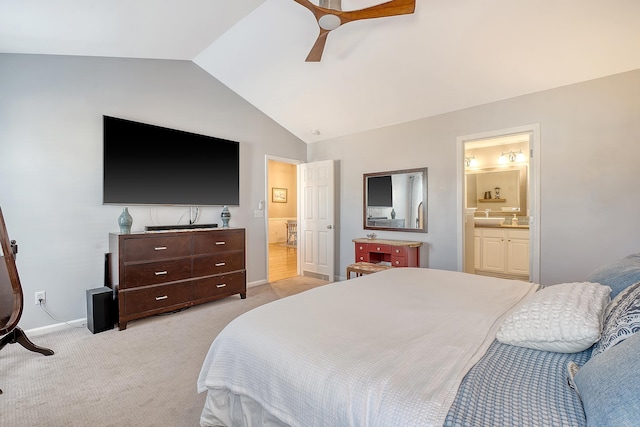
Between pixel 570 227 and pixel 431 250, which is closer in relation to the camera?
pixel 570 227

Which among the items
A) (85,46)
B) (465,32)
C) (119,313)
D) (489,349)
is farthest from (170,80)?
(489,349)

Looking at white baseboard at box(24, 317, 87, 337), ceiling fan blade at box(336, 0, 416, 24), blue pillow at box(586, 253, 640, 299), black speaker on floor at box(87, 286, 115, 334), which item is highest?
ceiling fan blade at box(336, 0, 416, 24)

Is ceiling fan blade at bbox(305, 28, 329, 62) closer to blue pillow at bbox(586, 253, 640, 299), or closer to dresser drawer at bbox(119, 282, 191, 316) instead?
blue pillow at bbox(586, 253, 640, 299)

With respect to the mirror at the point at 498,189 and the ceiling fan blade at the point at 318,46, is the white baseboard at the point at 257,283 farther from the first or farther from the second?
the mirror at the point at 498,189

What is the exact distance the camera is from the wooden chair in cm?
197

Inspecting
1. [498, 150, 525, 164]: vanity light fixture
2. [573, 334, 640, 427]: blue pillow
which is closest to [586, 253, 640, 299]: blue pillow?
[573, 334, 640, 427]: blue pillow

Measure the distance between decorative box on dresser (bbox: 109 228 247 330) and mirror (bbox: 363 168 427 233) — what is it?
1.99m

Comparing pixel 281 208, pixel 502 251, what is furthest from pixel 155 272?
pixel 281 208

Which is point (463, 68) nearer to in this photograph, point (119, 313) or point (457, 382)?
point (457, 382)

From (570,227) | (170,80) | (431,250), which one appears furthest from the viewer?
(431,250)

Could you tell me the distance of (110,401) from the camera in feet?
5.98

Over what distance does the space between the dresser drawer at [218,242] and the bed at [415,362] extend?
Result: 2212mm

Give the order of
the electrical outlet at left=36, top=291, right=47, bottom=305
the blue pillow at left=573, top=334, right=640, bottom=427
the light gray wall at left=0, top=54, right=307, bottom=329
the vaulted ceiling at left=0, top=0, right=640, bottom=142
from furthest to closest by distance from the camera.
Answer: the electrical outlet at left=36, top=291, right=47, bottom=305, the light gray wall at left=0, top=54, right=307, bottom=329, the vaulted ceiling at left=0, top=0, right=640, bottom=142, the blue pillow at left=573, top=334, right=640, bottom=427

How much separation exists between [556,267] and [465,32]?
2568 millimetres
